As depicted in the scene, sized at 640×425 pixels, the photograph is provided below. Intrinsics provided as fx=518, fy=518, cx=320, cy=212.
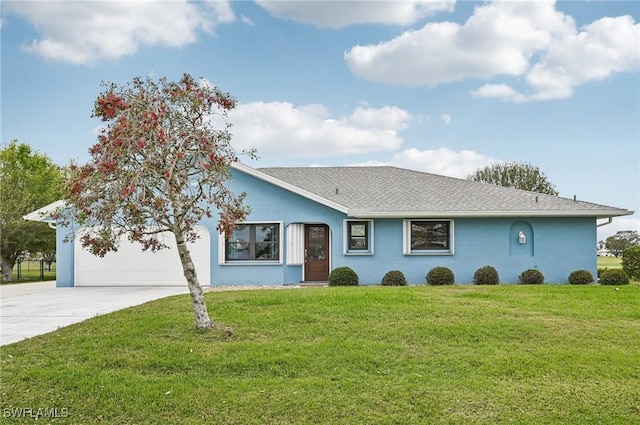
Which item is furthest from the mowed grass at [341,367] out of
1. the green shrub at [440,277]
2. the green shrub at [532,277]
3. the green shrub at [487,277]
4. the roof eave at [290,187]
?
the roof eave at [290,187]

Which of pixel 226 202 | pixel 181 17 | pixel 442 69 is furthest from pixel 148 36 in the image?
pixel 442 69

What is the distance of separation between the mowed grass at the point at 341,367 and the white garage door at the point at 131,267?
27.2ft

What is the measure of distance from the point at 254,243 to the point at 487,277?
7863mm

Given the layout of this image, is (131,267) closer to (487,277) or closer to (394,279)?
(394,279)

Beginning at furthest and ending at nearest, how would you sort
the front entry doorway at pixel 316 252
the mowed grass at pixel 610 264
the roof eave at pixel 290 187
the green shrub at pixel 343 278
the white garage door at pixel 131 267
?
1. the mowed grass at pixel 610 264
2. the front entry doorway at pixel 316 252
3. the white garage door at pixel 131 267
4. the roof eave at pixel 290 187
5. the green shrub at pixel 343 278

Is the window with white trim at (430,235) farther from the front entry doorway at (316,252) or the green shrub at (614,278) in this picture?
the green shrub at (614,278)

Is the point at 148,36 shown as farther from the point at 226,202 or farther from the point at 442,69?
the point at 442,69

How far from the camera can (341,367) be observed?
6.63 meters

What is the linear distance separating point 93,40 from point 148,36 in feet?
5.41

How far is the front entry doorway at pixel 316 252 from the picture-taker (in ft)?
60.5

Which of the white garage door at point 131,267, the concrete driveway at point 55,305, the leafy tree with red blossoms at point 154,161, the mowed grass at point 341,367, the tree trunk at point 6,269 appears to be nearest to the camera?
the mowed grass at point 341,367

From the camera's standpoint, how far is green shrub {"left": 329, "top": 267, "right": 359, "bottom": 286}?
16250mm

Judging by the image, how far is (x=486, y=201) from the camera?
18.2 metres

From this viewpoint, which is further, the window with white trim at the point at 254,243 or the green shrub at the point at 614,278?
the window with white trim at the point at 254,243
